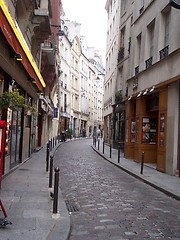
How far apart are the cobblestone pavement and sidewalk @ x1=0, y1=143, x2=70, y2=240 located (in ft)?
0.89

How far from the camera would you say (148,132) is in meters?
17.7

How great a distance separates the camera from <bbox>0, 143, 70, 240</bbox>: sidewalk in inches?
206

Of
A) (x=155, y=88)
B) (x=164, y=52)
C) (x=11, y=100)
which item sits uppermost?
(x=164, y=52)

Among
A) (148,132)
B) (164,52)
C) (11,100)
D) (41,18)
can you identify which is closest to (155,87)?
(164,52)

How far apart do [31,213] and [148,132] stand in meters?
11.9

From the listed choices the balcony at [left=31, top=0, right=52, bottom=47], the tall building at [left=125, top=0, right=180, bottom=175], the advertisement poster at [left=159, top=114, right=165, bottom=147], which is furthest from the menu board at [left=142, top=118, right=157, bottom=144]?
the balcony at [left=31, top=0, right=52, bottom=47]

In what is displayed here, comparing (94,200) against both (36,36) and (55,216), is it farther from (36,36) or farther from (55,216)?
(36,36)

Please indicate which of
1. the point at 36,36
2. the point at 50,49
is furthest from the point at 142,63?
the point at 50,49

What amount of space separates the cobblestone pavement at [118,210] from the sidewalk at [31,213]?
27 centimetres

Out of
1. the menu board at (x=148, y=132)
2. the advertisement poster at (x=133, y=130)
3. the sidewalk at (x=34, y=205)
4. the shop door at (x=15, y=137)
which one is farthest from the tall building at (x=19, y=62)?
the advertisement poster at (x=133, y=130)

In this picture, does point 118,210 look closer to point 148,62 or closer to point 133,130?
point 148,62

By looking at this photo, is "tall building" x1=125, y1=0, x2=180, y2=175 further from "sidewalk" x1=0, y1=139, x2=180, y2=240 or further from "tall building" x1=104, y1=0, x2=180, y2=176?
"sidewalk" x1=0, y1=139, x2=180, y2=240

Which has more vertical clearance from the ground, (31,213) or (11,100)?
(11,100)

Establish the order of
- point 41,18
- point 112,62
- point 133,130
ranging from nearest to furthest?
1. point 41,18
2. point 133,130
3. point 112,62
